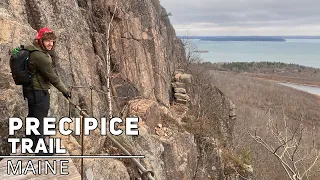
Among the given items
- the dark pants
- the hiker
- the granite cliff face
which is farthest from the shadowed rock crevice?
the dark pants

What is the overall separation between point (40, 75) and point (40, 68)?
0.64 ft

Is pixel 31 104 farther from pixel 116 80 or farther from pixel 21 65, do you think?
pixel 116 80

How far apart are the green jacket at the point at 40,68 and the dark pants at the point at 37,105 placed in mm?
133

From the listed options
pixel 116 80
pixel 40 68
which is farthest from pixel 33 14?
pixel 116 80

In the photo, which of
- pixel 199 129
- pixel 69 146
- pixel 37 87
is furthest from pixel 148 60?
pixel 37 87

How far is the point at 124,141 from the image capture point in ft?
35.7

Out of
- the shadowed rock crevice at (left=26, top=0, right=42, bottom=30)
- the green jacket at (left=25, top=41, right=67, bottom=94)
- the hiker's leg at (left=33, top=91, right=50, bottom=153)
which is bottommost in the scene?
the hiker's leg at (left=33, top=91, right=50, bottom=153)

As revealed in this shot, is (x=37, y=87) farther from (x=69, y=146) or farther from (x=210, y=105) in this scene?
(x=210, y=105)

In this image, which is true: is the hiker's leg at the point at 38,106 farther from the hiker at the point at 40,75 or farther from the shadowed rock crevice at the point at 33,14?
the shadowed rock crevice at the point at 33,14

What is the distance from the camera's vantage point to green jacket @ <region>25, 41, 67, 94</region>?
6020 mm

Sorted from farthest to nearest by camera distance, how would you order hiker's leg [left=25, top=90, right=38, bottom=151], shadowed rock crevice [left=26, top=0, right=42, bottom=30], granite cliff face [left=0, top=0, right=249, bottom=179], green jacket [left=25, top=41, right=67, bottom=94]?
shadowed rock crevice [left=26, top=0, right=42, bottom=30], granite cliff face [left=0, top=0, right=249, bottom=179], hiker's leg [left=25, top=90, right=38, bottom=151], green jacket [left=25, top=41, right=67, bottom=94]

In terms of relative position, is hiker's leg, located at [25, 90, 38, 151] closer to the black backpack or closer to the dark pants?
the dark pants

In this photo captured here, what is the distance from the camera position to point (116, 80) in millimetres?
19156

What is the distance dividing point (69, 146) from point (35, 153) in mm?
1785
